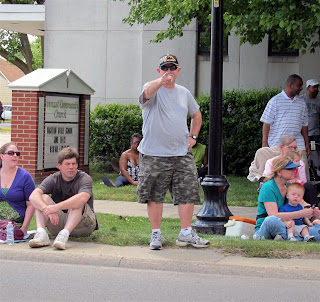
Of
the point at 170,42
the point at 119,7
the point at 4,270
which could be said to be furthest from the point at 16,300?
the point at 119,7

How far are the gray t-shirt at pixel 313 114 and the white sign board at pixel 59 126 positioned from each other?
5021mm

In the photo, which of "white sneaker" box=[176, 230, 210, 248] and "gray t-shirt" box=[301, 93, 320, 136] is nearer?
"white sneaker" box=[176, 230, 210, 248]

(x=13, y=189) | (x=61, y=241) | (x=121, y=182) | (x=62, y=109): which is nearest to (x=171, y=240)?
(x=61, y=241)

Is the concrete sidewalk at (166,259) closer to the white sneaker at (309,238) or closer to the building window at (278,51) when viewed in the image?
the white sneaker at (309,238)

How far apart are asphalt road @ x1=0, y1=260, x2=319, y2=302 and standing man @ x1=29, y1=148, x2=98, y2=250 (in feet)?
1.74

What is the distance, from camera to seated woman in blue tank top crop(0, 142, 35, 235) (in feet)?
27.3

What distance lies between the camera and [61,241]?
7.68 metres

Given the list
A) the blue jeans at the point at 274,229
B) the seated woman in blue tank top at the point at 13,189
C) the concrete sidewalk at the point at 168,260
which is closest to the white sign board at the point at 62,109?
the seated woman in blue tank top at the point at 13,189

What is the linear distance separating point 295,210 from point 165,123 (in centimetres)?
197

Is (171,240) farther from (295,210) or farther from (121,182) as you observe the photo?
(121,182)

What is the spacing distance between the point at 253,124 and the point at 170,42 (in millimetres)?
3899

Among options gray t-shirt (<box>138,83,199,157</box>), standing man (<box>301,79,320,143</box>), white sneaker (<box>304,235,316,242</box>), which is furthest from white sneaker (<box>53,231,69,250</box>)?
standing man (<box>301,79,320,143</box>)

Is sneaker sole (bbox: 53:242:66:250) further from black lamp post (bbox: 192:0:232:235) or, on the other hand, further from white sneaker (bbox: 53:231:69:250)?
black lamp post (bbox: 192:0:232:235)

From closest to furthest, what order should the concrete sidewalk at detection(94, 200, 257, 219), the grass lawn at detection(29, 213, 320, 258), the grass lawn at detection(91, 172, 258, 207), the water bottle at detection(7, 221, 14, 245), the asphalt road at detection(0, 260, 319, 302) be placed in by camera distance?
the asphalt road at detection(0, 260, 319, 302)
the grass lawn at detection(29, 213, 320, 258)
the water bottle at detection(7, 221, 14, 245)
the concrete sidewalk at detection(94, 200, 257, 219)
the grass lawn at detection(91, 172, 258, 207)
